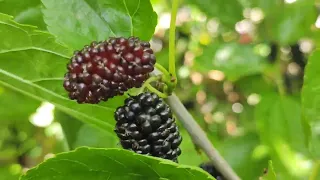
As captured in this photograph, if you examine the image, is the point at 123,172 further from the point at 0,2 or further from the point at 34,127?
the point at 34,127

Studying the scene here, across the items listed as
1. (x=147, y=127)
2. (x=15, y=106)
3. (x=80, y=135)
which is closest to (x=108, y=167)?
(x=147, y=127)

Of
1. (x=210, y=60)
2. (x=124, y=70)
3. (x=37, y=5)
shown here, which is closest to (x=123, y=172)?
(x=124, y=70)

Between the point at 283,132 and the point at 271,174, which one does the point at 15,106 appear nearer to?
the point at 283,132

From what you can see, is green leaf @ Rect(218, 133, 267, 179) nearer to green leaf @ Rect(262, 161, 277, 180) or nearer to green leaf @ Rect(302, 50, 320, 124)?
green leaf @ Rect(302, 50, 320, 124)

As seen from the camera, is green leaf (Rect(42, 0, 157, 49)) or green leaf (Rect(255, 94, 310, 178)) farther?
green leaf (Rect(255, 94, 310, 178))

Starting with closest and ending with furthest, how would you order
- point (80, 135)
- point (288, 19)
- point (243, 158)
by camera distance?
point (80, 135) → point (243, 158) → point (288, 19)

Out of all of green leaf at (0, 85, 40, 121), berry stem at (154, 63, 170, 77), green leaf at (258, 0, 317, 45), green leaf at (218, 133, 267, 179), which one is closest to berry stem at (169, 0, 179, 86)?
berry stem at (154, 63, 170, 77)
